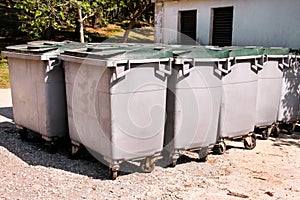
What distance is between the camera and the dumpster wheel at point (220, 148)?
5.45m

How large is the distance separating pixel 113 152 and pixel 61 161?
1279mm

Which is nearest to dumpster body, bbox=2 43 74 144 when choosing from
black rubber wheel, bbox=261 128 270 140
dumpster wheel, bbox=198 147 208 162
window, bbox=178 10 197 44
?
dumpster wheel, bbox=198 147 208 162

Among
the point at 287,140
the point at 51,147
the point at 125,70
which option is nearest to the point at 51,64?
the point at 51,147

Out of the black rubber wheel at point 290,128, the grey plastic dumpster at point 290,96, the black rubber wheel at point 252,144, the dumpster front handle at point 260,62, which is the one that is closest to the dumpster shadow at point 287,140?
the black rubber wheel at point 290,128

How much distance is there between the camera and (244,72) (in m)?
5.48

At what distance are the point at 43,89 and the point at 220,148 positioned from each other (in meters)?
3.05

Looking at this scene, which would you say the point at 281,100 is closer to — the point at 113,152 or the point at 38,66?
the point at 113,152

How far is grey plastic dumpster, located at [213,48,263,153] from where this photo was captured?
5.27 metres

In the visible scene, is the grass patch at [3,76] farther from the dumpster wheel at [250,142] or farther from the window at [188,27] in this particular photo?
the dumpster wheel at [250,142]

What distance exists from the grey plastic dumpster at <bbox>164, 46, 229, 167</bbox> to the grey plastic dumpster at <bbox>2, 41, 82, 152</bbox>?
1.81 m

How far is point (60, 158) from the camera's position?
524 centimetres

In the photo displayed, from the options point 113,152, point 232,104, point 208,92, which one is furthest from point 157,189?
point 232,104

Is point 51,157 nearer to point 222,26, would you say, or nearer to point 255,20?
point 255,20

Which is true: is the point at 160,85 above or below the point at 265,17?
below
